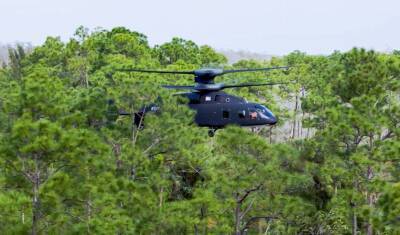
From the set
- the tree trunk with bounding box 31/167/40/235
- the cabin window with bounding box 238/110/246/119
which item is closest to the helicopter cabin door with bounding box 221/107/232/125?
the cabin window with bounding box 238/110/246/119

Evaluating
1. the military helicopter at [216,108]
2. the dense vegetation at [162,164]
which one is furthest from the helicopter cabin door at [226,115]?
the dense vegetation at [162,164]

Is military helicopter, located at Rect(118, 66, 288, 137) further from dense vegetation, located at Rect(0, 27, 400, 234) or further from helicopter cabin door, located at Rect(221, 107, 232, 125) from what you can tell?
dense vegetation, located at Rect(0, 27, 400, 234)

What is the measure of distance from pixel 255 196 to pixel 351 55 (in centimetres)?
994

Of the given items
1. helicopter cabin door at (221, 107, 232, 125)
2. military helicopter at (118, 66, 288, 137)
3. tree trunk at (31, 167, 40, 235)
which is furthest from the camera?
helicopter cabin door at (221, 107, 232, 125)

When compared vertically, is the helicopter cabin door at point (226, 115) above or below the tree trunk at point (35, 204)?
above

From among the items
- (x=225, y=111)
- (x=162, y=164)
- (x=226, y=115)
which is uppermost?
(x=225, y=111)

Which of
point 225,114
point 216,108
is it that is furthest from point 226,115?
point 216,108

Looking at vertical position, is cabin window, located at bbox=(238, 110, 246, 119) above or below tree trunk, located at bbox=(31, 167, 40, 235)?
above

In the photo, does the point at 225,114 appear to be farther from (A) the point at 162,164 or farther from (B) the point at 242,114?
(A) the point at 162,164

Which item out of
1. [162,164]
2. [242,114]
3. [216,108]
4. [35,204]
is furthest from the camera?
[216,108]

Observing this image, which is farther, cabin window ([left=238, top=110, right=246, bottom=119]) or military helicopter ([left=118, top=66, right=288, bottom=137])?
cabin window ([left=238, top=110, right=246, bottom=119])

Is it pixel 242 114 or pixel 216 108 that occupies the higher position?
pixel 216 108

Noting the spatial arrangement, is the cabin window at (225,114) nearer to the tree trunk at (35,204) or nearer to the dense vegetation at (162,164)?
the dense vegetation at (162,164)

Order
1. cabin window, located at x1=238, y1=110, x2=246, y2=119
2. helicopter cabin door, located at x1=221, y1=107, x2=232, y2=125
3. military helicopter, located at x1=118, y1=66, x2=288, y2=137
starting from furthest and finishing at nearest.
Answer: helicopter cabin door, located at x1=221, y1=107, x2=232, y2=125 → cabin window, located at x1=238, y1=110, x2=246, y2=119 → military helicopter, located at x1=118, y1=66, x2=288, y2=137
